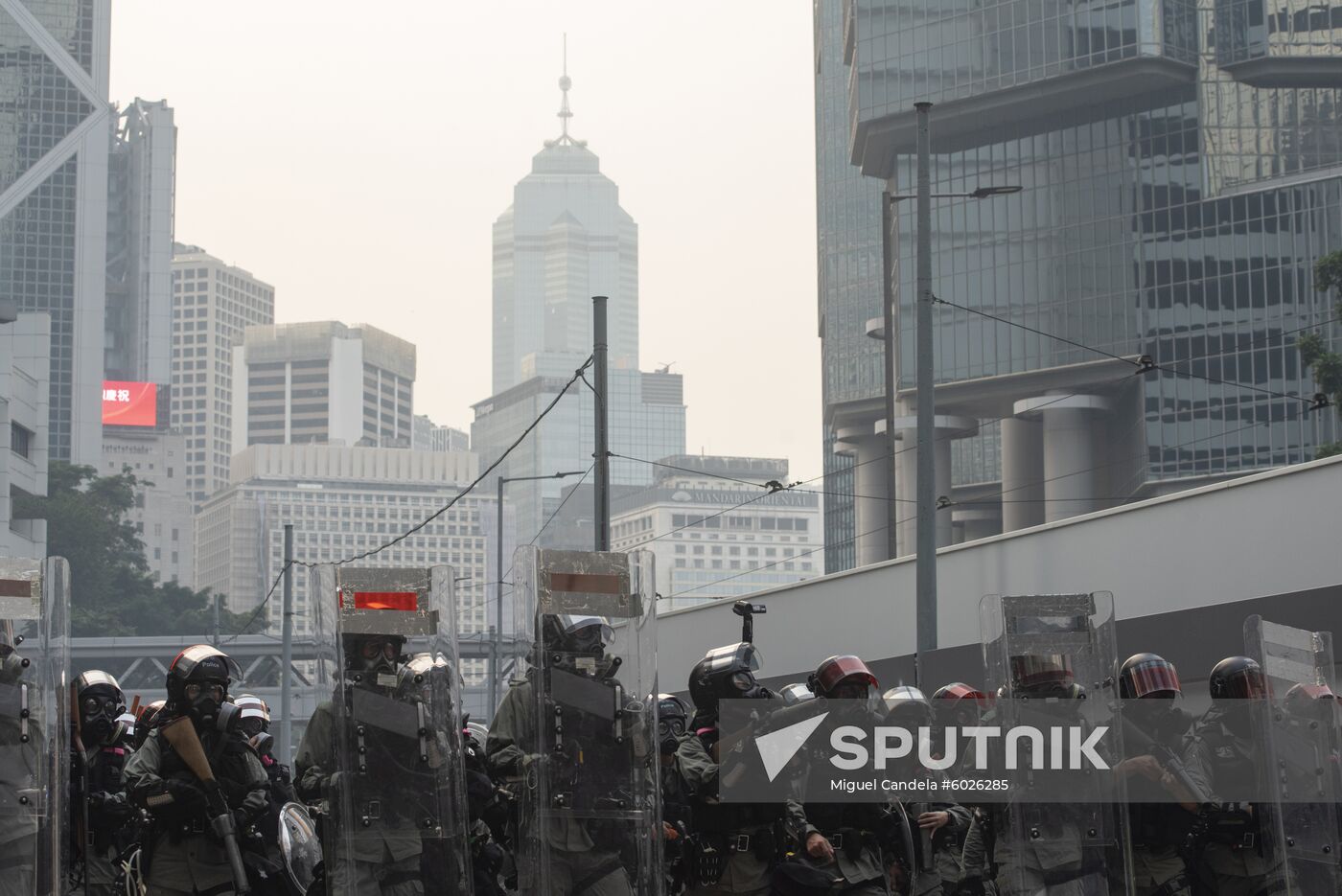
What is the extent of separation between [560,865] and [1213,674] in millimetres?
3345

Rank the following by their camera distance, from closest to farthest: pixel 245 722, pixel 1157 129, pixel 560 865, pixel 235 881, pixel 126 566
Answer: pixel 560 865 < pixel 235 881 < pixel 245 722 < pixel 1157 129 < pixel 126 566

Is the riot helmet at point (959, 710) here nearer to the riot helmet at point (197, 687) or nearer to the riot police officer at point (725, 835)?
the riot police officer at point (725, 835)

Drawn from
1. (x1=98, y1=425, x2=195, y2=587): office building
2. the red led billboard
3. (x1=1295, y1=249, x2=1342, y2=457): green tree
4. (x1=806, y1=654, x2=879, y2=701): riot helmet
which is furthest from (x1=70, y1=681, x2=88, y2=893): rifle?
(x1=98, y1=425, x2=195, y2=587): office building

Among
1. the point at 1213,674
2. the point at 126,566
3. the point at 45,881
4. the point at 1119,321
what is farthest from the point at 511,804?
the point at 126,566

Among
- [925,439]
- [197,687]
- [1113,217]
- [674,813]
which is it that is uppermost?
[1113,217]

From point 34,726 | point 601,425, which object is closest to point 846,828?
point 34,726

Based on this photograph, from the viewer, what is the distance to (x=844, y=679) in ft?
28.9

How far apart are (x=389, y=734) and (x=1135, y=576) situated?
15.0 m

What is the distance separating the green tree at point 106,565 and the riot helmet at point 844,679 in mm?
97086

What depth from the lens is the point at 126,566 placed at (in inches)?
4658

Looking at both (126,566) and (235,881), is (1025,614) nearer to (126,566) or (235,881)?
(235,881)

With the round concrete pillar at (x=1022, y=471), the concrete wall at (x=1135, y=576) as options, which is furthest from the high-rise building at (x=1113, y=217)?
the concrete wall at (x=1135, y=576)

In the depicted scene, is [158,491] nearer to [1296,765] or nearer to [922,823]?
[922,823]

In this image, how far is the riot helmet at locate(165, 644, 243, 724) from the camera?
9125 mm
